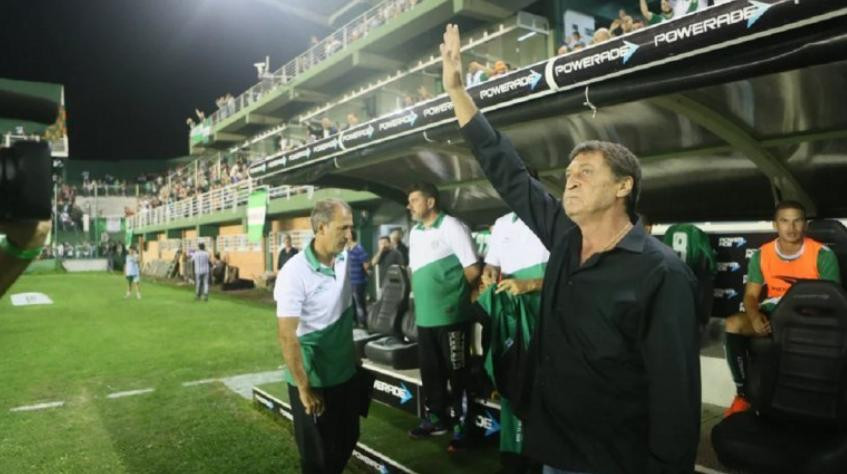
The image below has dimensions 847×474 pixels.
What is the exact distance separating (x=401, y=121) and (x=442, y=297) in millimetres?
1742

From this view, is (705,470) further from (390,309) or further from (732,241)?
(390,309)

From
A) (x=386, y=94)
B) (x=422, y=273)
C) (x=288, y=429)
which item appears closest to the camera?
(x=422, y=273)

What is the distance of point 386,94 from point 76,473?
64.5ft

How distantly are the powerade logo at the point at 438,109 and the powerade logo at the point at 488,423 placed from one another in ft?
8.27

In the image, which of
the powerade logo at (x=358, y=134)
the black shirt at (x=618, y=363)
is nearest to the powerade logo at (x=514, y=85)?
the powerade logo at (x=358, y=134)

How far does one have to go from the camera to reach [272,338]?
35.9 feet

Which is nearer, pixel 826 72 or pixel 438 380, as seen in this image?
pixel 826 72

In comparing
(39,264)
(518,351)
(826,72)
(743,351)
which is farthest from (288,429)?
Answer: (39,264)

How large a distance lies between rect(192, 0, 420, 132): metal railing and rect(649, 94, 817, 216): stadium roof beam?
16608 millimetres

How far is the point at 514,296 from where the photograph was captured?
381 centimetres

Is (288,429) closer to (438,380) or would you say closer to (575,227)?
(438,380)

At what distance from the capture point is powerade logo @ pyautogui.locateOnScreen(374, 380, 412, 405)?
547 centimetres

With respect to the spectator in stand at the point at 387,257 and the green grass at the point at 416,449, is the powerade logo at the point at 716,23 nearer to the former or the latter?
the green grass at the point at 416,449

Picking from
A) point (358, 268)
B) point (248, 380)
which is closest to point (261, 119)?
point (358, 268)
